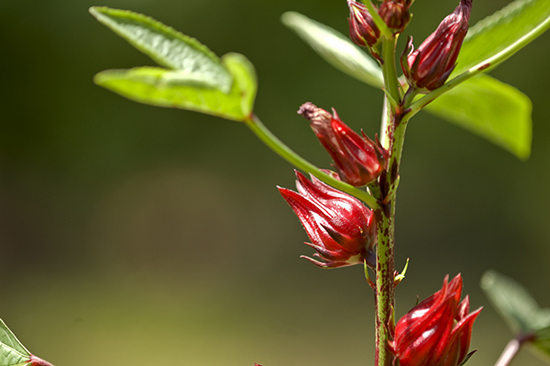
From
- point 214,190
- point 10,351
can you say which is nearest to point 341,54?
point 10,351

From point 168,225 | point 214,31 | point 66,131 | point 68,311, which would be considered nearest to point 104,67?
point 66,131

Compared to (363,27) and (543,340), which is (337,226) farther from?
(543,340)

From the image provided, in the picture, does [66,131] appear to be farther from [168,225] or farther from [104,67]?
A: [168,225]

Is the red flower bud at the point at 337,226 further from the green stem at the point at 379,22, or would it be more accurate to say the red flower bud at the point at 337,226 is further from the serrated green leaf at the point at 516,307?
the serrated green leaf at the point at 516,307

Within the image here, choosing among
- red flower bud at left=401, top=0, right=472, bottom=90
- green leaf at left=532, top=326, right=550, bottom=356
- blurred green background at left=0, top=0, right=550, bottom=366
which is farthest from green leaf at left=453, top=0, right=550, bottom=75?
blurred green background at left=0, top=0, right=550, bottom=366

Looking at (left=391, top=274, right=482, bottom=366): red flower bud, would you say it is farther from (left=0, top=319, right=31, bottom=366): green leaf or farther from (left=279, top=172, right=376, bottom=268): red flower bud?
(left=0, top=319, right=31, bottom=366): green leaf

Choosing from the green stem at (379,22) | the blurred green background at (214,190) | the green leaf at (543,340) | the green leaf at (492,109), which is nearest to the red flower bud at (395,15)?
the green stem at (379,22)
